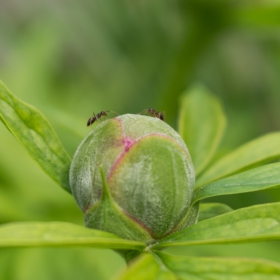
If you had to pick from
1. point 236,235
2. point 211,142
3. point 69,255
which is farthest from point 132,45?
point 236,235

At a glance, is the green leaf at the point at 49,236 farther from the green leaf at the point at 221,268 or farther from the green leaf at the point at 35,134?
the green leaf at the point at 35,134

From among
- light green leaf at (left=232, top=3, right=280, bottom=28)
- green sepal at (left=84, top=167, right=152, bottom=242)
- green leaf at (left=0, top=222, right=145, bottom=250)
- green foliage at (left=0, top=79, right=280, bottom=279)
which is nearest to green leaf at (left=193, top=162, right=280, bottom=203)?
green foliage at (left=0, top=79, right=280, bottom=279)

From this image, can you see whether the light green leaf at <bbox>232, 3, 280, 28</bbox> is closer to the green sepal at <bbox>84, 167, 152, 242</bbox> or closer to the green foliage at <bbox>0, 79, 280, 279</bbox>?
the green foliage at <bbox>0, 79, 280, 279</bbox>

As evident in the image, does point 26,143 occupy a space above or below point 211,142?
above

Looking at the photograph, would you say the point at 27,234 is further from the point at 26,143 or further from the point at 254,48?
the point at 254,48

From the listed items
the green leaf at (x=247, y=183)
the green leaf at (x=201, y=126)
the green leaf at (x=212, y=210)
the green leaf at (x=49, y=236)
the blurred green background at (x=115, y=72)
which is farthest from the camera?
the blurred green background at (x=115, y=72)

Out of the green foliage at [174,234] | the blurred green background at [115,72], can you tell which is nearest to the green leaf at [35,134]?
the green foliage at [174,234]
